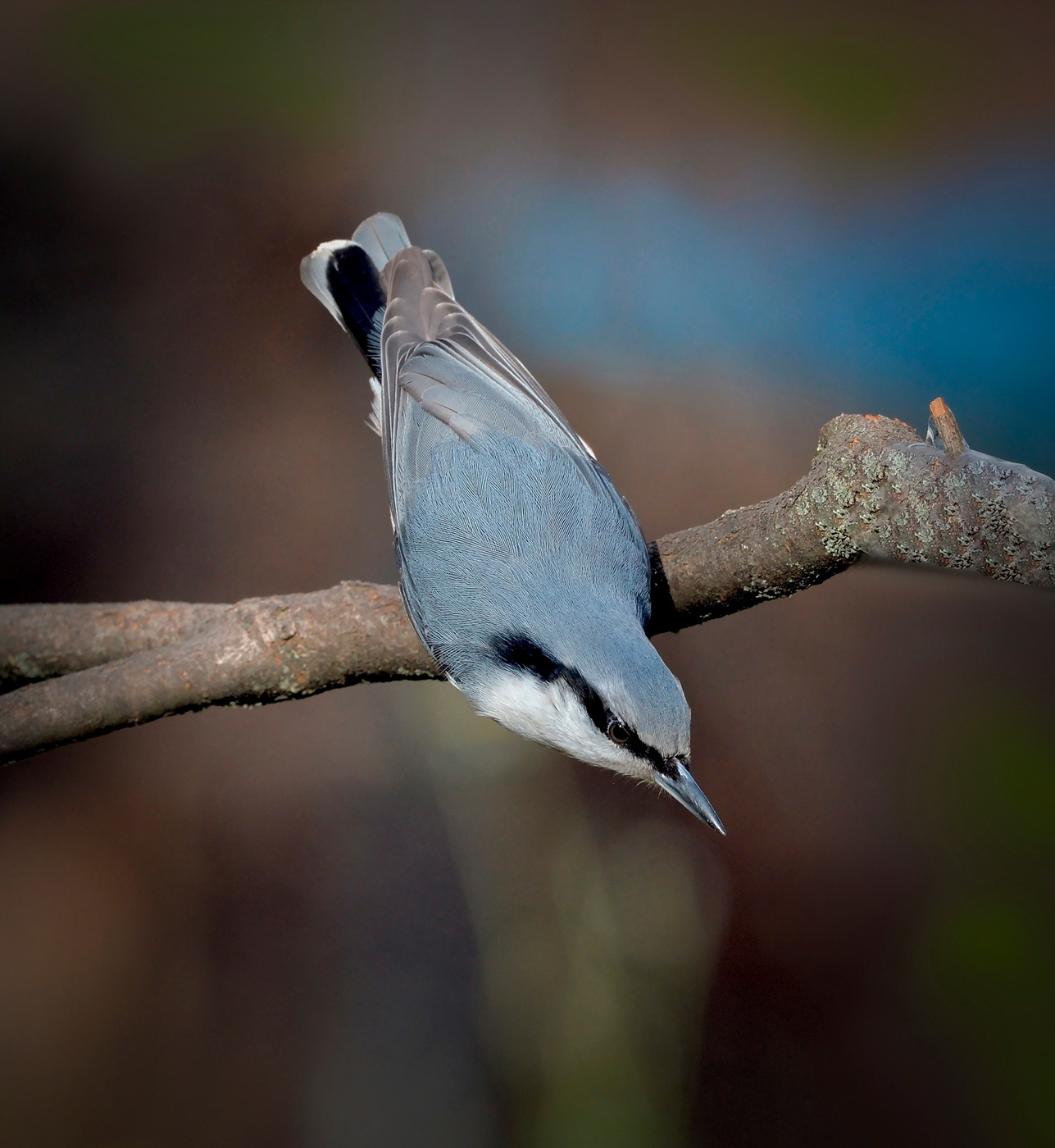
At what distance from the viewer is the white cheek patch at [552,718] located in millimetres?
795

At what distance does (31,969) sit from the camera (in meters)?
1.20

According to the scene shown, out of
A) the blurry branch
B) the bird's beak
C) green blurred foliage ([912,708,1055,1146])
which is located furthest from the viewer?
green blurred foliage ([912,708,1055,1146])

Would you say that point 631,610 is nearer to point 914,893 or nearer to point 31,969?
point 914,893

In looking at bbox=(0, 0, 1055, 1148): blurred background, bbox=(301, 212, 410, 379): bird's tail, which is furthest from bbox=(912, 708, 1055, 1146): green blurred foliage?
bbox=(301, 212, 410, 379): bird's tail

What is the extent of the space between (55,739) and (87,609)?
0.18 meters

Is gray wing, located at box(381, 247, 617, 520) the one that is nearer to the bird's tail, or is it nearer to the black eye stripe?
the bird's tail

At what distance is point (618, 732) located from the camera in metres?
0.77

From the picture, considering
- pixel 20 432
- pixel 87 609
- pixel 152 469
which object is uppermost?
pixel 20 432

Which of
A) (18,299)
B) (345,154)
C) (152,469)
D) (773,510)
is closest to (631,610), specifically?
(773,510)

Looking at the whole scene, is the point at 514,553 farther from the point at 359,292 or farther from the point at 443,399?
the point at 359,292

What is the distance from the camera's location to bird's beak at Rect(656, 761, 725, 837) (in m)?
0.75

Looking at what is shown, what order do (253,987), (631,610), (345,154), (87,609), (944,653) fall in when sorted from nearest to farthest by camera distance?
(631,610) < (87,609) < (944,653) < (253,987) < (345,154)

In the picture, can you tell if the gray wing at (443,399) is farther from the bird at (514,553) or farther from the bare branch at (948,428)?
the bare branch at (948,428)

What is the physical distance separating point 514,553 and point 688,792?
291mm
